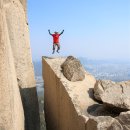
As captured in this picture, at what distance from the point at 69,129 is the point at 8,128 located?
3.02m

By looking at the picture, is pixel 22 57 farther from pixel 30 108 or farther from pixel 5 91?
pixel 5 91

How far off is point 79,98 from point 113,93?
1.34m

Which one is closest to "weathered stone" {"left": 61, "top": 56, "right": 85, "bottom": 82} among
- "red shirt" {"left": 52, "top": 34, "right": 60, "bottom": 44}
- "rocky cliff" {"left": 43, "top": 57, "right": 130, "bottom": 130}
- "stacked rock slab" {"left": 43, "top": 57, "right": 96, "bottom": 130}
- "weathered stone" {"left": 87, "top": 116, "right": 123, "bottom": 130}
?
"rocky cliff" {"left": 43, "top": 57, "right": 130, "bottom": 130}

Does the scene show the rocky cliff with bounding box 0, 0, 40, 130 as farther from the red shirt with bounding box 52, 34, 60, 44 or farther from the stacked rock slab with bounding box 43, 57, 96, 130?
the red shirt with bounding box 52, 34, 60, 44

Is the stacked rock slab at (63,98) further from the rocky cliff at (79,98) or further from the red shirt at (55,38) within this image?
the red shirt at (55,38)

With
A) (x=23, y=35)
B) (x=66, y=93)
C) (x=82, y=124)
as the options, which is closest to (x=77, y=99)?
(x=66, y=93)

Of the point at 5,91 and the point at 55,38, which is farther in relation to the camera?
the point at 55,38

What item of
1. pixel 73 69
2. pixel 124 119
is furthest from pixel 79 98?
pixel 124 119

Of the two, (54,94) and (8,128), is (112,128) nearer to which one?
(8,128)

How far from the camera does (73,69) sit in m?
14.7

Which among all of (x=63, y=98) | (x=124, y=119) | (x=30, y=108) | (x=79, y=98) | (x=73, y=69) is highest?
(x=73, y=69)

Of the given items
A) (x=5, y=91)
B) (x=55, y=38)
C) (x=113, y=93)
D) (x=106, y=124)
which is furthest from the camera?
(x=55, y=38)

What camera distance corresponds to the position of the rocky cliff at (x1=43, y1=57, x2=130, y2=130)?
40.4 ft

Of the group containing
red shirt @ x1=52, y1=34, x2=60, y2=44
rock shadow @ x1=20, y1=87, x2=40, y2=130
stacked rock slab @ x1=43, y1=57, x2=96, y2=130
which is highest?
red shirt @ x1=52, y1=34, x2=60, y2=44
